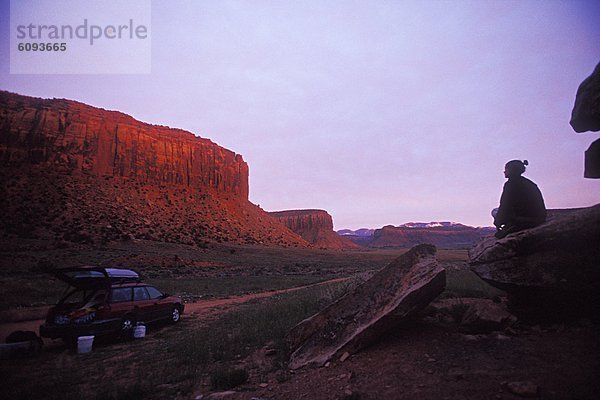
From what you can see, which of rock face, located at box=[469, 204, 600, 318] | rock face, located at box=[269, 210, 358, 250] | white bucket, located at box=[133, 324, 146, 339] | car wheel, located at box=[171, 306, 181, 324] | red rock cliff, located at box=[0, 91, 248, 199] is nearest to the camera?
rock face, located at box=[469, 204, 600, 318]

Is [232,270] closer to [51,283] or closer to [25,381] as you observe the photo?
[51,283]

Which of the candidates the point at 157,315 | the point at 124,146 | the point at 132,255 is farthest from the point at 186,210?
the point at 157,315

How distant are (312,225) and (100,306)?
143938 mm

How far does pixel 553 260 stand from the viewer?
5047 mm

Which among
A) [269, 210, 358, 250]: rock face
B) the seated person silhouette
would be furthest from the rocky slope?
[269, 210, 358, 250]: rock face

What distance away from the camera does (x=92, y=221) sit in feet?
161

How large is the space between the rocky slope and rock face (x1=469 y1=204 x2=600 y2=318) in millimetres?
49184

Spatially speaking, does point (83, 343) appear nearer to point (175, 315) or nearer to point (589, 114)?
point (175, 315)

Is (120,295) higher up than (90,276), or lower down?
lower down

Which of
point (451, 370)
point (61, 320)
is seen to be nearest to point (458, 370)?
point (451, 370)

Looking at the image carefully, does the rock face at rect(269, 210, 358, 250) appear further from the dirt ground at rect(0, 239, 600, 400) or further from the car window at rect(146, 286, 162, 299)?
the dirt ground at rect(0, 239, 600, 400)

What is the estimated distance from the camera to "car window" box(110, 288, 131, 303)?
9211mm

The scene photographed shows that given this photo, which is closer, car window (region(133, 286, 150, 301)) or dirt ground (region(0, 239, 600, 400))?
dirt ground (region(0, 239, 600, 400))

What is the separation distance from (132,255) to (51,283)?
15015 mm
